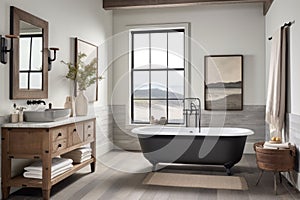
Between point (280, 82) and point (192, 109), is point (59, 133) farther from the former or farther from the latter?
point (192, 109)

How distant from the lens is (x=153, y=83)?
6.92m

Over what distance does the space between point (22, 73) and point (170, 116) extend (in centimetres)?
363

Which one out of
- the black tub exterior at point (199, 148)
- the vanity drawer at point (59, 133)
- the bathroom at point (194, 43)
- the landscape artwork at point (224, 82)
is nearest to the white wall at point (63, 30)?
the bathroom at point (194, 43)

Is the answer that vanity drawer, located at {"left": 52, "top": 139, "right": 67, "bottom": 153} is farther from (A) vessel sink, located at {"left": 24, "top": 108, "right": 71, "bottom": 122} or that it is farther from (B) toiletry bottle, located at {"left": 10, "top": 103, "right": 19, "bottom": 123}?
(B) toiletry bottle, located at {"left": 10, "top": 103, "right": 19, "bottom": 123}

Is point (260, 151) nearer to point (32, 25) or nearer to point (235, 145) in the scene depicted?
point (235, 145)

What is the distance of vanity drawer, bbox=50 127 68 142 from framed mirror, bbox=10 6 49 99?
0.60 meters

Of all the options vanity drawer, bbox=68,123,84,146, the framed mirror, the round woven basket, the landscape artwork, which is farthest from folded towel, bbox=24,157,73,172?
the landscape artwork

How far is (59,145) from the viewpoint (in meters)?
3.74

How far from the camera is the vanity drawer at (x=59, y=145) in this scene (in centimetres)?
361

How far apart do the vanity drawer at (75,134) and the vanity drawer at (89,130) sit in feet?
0.46

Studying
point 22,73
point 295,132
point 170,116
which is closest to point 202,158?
point 295,132

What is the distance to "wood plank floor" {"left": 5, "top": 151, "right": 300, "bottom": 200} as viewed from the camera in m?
3.73

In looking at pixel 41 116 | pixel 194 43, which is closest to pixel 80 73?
pixel 41 116

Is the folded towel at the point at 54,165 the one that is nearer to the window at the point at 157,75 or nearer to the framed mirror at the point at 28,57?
the framed mirror at the point at 28,57
